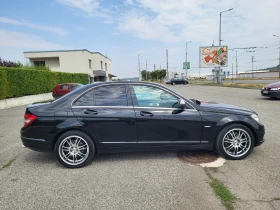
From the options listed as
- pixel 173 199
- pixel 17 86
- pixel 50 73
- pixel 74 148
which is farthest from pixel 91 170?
pixel 50 73

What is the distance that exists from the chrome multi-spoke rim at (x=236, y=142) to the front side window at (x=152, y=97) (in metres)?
1.23

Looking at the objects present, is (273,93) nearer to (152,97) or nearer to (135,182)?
(152,97)

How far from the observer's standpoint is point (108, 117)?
394 cm

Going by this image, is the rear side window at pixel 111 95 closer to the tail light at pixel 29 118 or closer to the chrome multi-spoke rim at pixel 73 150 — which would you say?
the chrome multi-spoke rim at pixel 73 150

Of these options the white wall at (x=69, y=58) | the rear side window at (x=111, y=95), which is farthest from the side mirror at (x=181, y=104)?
the white wall at (x=69, y=58)

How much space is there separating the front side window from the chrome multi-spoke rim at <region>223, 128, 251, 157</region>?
1.23 m

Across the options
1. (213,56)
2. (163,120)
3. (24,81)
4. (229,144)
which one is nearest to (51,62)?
(24,81)

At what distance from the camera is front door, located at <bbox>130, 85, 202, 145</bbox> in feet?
13.1

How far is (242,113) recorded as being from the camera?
4.18 meters

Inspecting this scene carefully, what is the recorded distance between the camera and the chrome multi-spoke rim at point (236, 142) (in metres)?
4.16

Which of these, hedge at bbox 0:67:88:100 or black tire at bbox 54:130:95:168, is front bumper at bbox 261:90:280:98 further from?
hedge at bbox 0:67:88:100

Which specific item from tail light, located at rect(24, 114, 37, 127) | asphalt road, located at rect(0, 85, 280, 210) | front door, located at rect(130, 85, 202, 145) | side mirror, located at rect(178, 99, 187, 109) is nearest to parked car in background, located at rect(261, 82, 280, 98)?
asphalt road, located at rect(0, 85, 280, 210)

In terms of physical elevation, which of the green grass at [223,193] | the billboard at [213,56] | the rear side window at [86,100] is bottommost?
the green grass at [223,193]

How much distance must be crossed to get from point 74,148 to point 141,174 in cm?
131
